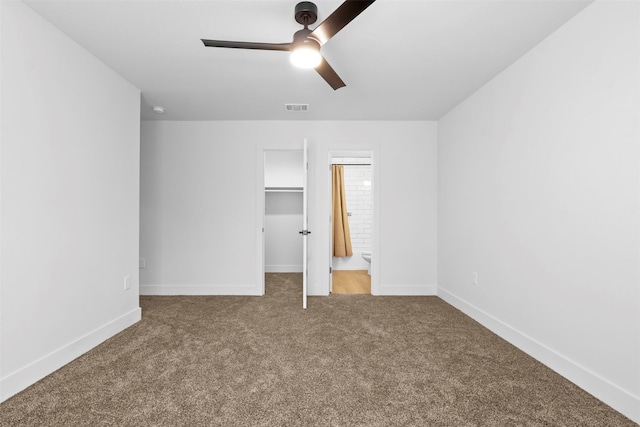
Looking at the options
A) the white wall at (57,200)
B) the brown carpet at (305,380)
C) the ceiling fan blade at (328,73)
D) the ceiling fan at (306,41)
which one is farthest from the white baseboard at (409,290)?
the ceiling fan at (306,41)

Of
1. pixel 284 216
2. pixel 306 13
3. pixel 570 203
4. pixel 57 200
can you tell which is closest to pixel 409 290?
pixel 570 203

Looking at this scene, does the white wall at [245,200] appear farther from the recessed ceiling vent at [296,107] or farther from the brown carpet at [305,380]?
the brown carpet at [305,380]

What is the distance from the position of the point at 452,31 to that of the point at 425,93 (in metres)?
1.11

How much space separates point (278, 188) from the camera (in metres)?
5.44

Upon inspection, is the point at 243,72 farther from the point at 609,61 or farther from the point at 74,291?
the point at 609,61

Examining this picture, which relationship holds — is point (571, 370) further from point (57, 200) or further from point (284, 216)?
point (284, 216)

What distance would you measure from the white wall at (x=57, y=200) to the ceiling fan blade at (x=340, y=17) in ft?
6.07

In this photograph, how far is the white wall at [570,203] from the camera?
1.67 meters

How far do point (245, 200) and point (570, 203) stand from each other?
3.39m

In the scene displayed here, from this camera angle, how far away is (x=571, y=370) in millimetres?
1978

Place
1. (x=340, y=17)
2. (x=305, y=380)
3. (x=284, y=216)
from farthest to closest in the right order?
1. (x=284, y=216)
2. (x=305, y=380)
3. (x=340, y=17)

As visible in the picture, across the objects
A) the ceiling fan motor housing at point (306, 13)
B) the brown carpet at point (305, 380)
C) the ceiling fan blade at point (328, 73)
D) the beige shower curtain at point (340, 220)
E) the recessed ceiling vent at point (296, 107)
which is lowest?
the brown carpet at point (305, 380)

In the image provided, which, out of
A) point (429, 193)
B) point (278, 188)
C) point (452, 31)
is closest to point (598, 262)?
point (452, 31)

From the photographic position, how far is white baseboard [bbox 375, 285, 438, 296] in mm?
4094
